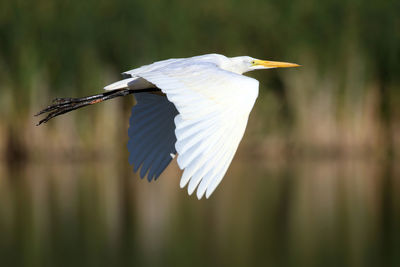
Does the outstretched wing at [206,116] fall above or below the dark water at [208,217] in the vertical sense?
above

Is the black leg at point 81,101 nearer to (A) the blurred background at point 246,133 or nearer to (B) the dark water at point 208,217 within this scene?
(B) the dark water at point 208,217

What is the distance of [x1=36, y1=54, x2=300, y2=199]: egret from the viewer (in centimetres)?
247

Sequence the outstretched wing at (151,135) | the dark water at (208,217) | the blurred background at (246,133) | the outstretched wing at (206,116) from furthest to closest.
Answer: the blurred background at (246,133)
the dark water at (208,217)
the outstretched wing at (151,135)
the outstretched wing at (206,116)

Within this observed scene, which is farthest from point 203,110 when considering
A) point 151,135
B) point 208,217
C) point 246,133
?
point 246,133

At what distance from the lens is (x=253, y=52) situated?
1330cm

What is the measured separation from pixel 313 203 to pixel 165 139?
300 inches

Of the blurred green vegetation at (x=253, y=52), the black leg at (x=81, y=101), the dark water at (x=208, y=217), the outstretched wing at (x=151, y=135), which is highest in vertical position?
the blurred green vegetation at (x=253, y=52)

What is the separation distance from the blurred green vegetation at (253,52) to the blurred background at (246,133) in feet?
0.06

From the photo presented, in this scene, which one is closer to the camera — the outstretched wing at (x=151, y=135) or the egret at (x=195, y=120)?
the egret at (x=195, y=120)

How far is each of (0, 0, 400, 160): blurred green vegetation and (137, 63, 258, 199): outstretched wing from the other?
9.11 meters

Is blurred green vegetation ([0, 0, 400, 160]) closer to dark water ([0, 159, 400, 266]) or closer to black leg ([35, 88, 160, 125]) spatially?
dark water ([0, 159, 400, 266])

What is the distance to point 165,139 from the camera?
3.84 m

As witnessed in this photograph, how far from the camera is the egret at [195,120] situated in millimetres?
2471

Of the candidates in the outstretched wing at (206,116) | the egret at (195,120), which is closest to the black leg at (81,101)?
the egret at (195,120)
